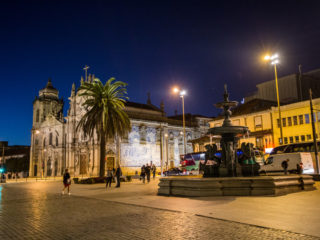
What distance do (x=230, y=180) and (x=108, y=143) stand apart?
45.0m

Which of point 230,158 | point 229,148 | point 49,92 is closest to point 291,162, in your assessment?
point 229,148

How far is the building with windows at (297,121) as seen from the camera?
38003 mm

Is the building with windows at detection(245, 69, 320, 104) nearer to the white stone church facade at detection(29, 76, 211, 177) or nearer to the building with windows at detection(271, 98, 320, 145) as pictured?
the building with windows at detection(271, 98, 320, 145)

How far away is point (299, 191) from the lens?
614 inches

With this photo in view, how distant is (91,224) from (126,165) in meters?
50.6

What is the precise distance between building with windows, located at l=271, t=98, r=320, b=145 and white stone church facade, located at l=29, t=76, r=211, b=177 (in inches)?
835

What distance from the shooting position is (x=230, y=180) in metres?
14.3

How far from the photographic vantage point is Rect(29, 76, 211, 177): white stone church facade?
58847mm

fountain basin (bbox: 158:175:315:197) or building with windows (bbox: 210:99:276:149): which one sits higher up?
building with windows (bbox: 210:99:276:149)

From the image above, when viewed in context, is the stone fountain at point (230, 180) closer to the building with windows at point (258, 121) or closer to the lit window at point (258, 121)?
the building with windows at point (258, 121)

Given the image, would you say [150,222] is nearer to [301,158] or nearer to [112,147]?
[301,158]

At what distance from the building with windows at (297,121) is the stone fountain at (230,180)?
2416 centimetres

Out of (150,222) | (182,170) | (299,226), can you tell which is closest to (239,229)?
(299,226)

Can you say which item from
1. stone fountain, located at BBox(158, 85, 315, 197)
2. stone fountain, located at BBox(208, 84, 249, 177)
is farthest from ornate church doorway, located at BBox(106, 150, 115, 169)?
stone fountain, located at BBox(208, 84, 249, 177)
